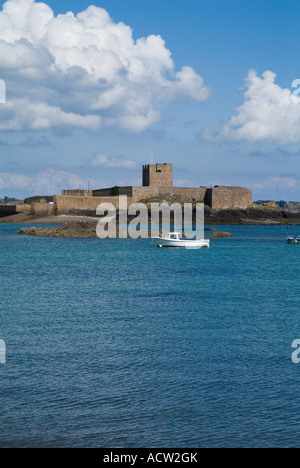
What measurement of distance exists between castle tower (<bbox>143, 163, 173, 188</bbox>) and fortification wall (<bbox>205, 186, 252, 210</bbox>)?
7628mm

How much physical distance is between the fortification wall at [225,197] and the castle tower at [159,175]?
7.63 meters

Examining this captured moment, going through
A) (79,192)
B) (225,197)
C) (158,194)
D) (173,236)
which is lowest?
(173,236)

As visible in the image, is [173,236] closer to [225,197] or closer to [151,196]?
[151,196]

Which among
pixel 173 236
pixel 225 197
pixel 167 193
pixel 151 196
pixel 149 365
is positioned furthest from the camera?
pixel 225 197

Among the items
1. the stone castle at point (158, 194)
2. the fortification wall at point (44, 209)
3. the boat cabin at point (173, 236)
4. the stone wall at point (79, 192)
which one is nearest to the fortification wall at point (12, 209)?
the fortification wall at point (44, 209)

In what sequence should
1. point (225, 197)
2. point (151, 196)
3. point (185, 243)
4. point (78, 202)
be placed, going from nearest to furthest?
point (185, 243) < point (78, 202) < point (151, 196) < point (225, 197)

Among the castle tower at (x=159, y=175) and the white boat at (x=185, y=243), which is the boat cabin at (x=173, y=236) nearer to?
the white boat at (x=185, y=243)

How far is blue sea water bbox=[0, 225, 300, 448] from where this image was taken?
8.71 m

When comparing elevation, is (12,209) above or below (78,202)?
below

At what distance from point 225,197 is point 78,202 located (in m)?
24.6

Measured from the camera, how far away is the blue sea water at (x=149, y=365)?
8.71m

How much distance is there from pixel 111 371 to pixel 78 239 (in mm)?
51997

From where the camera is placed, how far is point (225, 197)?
104 meters

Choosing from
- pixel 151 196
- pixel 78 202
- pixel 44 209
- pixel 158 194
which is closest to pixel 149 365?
pixel 44 209
